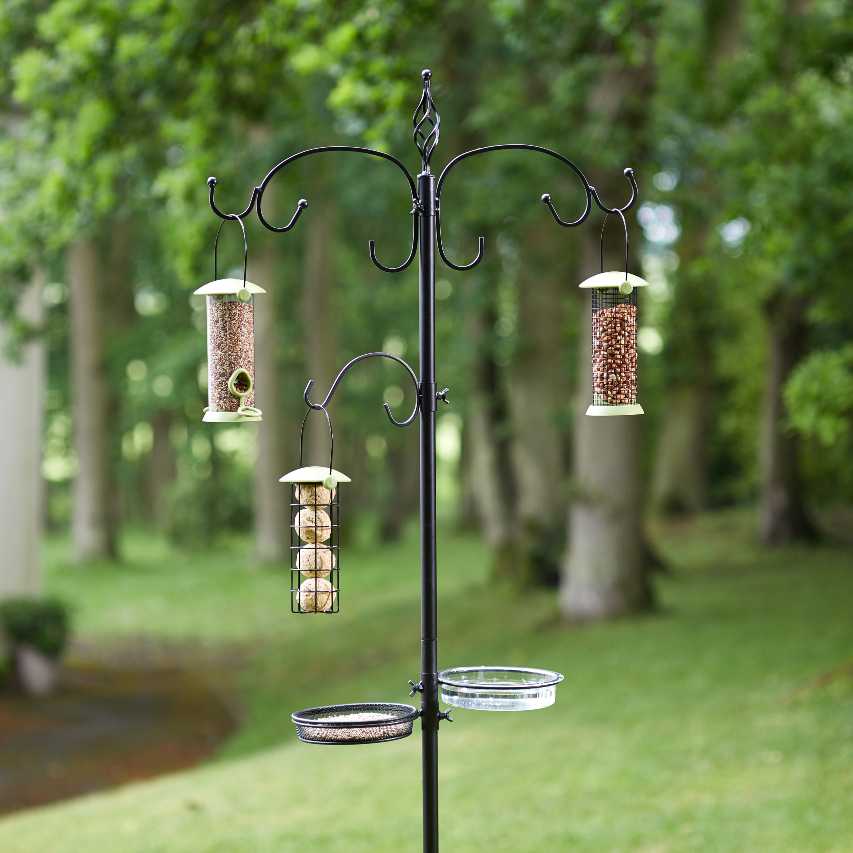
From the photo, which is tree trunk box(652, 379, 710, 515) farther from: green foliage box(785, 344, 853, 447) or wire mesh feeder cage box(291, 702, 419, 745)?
wire mesh feeder cage box(291, 702, 419, 745)

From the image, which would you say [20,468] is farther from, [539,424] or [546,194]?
[546,194]

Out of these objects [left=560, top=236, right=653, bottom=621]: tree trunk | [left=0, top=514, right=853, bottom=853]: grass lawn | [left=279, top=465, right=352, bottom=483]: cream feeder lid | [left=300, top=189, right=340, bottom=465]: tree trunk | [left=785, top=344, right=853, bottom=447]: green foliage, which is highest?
[left=300, top=189, right=340, bottom=465]: tree trunk

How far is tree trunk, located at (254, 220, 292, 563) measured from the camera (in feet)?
78.7

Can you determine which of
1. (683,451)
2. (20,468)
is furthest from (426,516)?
(683,451)

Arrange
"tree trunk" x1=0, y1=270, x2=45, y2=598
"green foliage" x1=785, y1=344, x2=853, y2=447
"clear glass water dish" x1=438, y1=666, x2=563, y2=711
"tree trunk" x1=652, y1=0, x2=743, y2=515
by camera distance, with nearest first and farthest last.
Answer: "clear glass water dish" x1=438, y1=666, x2=563, y2=711 → "green foliage" x1=785, y1=344, x2=853, y2=447 → "tree trunk" x1=0, y1=270, x2=45, y2=598 → "tree trunk" x1=652, y1=0, x2=743, y2=515

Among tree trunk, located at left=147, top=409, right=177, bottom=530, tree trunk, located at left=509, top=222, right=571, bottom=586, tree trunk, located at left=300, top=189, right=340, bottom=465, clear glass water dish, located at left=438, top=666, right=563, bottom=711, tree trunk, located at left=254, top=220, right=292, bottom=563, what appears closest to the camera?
clear glass water dish, located at left=438, top=666, right=563, bottom=711

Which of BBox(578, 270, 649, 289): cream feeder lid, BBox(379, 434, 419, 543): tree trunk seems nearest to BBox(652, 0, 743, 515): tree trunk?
BBox(379, 434, 419, 543): tree trunk

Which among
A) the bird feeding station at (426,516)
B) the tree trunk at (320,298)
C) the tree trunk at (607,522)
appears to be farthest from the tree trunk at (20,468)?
the bird feeding station at (426,516)

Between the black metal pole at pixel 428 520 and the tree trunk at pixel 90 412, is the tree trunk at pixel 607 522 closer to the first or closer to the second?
the black metal pole at pixel 428 520

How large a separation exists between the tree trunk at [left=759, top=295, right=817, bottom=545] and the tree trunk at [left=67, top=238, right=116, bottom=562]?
13513 mm

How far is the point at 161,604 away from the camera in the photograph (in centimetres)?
2230

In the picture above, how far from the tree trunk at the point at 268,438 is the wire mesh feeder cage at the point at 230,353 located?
63.7 feet

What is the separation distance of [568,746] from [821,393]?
3267 millimetres

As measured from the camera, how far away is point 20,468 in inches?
590
